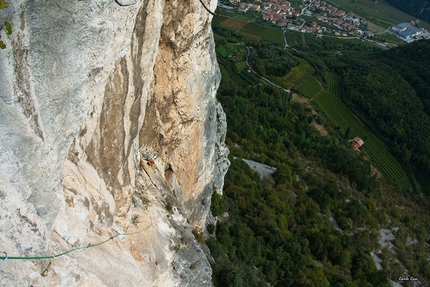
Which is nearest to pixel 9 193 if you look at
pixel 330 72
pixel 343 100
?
pixel 343 100

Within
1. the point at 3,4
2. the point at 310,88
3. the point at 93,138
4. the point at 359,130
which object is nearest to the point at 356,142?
the point at 359,130

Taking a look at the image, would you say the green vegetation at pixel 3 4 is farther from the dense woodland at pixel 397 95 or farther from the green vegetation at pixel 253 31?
the green vegetation at pixel 253 31

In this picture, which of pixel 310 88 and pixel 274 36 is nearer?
pixel 310 88

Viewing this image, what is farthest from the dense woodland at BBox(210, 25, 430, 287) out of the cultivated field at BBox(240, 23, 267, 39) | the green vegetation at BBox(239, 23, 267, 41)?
the cultivated field at BBox(240, 23, 267, 39)

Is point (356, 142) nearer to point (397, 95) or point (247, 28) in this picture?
point (397, 95)

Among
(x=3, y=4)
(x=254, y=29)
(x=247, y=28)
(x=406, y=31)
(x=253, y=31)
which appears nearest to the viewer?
(x=3, y=4)

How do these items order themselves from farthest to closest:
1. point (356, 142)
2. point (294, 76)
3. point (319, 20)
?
point (319, 20)
point (294, 76)
point (356, 142)

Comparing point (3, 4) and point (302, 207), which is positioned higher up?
point (3, 4)
